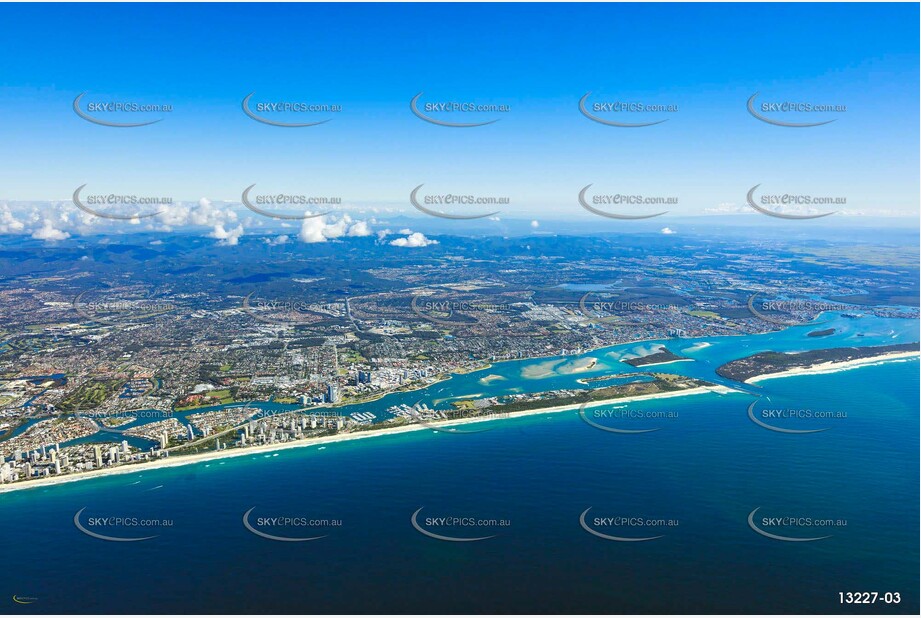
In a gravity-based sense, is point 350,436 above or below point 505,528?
above

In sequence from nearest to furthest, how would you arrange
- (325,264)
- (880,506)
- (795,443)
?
(880,506) → (795,443) → (325,264)

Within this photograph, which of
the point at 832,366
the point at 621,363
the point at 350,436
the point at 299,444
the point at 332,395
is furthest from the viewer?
the point at 621,363

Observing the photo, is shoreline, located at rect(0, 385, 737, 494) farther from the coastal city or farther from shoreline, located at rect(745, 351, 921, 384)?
shoreline, located at rect(745, 351, 921, 384)

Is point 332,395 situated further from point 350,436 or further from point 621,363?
point 621,363

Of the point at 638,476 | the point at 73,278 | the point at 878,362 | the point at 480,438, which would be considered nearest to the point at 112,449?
the point at 480,438

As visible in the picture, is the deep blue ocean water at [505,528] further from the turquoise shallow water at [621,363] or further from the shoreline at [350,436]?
the turquoise shallow water at [621,363]

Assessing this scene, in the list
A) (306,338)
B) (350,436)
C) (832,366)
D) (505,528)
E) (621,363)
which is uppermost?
(306,338)

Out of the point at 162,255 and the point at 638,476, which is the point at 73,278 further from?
the point at 638,476

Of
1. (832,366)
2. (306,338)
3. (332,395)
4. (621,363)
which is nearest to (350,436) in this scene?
(332,395)

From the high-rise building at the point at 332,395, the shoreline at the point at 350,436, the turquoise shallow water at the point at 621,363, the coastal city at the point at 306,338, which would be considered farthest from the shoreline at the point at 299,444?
the high-rise building at the point at 332,395
